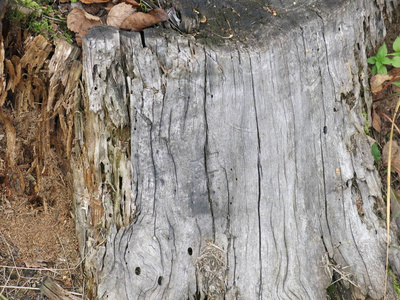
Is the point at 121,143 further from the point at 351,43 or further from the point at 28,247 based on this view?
the point at 351,43

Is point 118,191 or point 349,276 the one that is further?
point 349,276

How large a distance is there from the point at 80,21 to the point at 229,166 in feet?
3.94

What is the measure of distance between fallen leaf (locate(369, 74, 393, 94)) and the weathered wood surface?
0.38 metres

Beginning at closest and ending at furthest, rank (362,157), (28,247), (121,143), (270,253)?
(121,143) < (270,253) < (362,157) < (28,247)

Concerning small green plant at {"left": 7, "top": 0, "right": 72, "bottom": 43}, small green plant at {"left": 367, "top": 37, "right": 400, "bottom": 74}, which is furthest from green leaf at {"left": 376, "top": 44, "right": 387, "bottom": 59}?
small green plant at {"left": 7, "top": 0, "right": 72, "bottom": 43}

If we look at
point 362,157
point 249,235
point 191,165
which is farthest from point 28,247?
point 362,157

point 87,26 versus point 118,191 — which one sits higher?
point 87,26

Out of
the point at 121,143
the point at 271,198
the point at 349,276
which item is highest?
the point at 121,143

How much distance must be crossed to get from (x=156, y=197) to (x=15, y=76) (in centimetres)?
111

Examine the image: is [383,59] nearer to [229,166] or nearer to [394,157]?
[394,157]

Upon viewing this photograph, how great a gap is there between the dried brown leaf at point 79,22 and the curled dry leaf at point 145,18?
8.4 inches

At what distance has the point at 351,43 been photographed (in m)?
2.52

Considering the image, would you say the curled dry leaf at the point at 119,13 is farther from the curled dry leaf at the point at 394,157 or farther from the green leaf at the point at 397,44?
the curled dry leaf at the point at 394,157

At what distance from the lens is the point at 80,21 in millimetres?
2320
